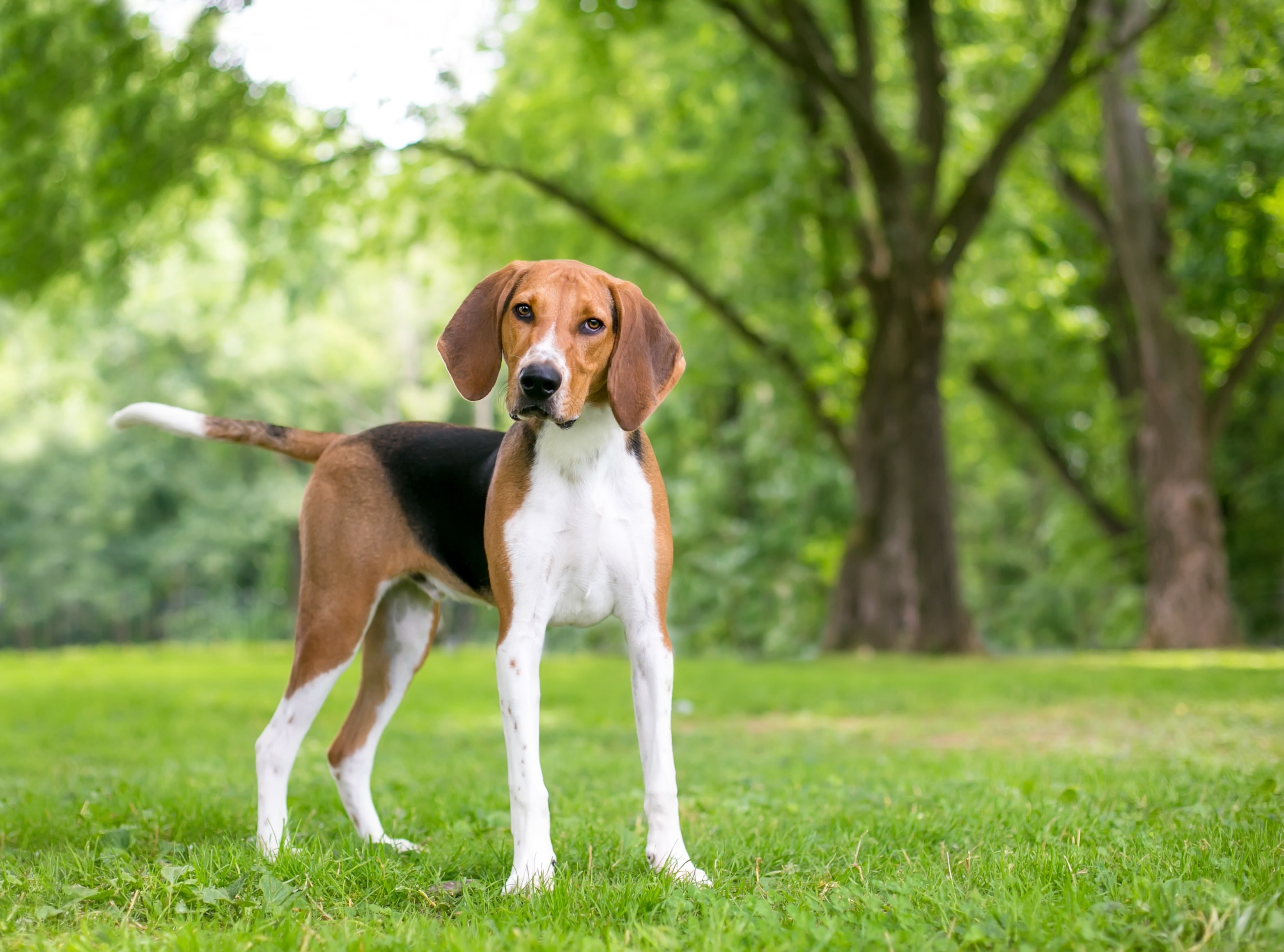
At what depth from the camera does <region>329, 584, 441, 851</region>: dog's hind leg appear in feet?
16.0

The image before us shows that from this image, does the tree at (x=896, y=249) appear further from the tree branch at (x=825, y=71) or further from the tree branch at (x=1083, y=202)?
the tree branch at (x=1083, y=202)

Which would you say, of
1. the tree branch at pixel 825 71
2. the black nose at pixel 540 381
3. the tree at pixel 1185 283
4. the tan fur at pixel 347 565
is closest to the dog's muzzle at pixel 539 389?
the black nose at pixel 540 381

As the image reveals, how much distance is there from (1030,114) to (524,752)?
46.9ft

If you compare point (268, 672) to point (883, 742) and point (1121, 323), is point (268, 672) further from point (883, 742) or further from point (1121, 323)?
point (1121, 323)

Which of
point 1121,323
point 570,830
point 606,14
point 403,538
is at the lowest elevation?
point 570,830

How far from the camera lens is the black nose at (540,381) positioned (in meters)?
3.58

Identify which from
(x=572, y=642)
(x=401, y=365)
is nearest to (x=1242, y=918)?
(x=572, y=642)

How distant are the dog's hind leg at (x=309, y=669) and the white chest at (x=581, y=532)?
922 mm

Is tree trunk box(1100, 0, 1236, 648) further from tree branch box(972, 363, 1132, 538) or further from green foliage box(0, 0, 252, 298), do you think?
green foliage box(0, 0, 252, 298)

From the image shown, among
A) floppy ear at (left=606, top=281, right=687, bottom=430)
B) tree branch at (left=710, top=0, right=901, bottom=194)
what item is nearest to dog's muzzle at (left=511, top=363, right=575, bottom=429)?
floppy ear at (left=606, top=281, right=687, bottom=430)

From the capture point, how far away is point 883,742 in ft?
28.0

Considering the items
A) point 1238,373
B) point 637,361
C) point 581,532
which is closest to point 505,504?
point 581,532

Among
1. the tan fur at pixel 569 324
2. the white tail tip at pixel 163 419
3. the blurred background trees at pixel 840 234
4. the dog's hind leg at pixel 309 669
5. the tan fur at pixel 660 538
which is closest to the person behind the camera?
the tan fur at pixel 569 324

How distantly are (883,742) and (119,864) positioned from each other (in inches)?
224
